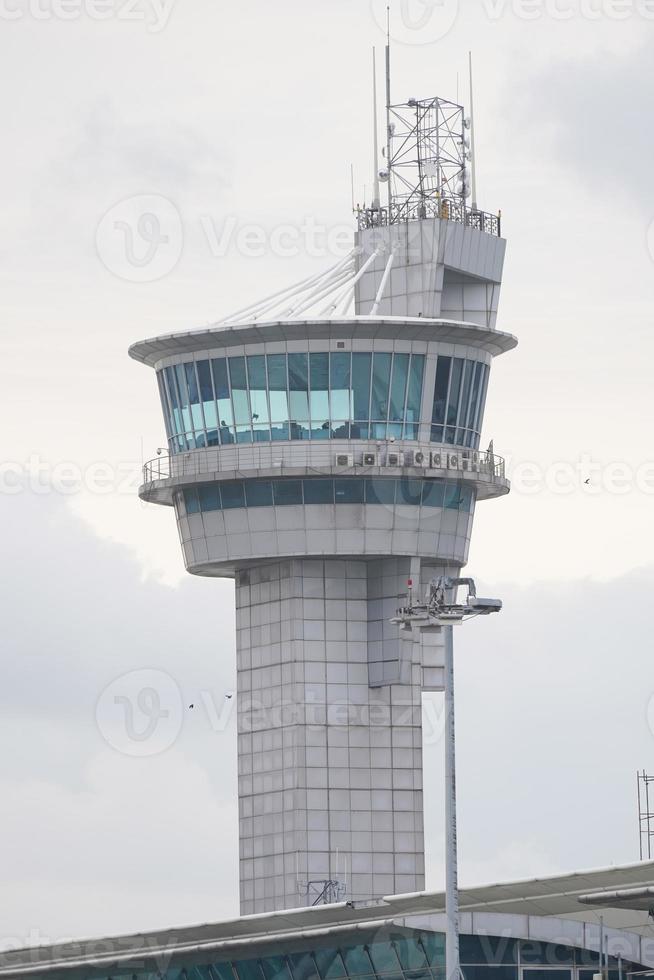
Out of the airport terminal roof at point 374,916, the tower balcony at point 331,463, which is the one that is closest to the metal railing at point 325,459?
the tower balcony at point 331,463

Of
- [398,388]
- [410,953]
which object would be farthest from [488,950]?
[398,388]

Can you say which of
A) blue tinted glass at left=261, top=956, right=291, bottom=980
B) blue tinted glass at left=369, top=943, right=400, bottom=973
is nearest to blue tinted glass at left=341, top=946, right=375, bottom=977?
blue tinted glass at left=369, top=943, right=400, bottom=973

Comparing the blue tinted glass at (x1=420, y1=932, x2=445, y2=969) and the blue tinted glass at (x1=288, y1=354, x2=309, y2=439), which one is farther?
the blue tinted glass at (x1=288, y1=354, x2=309, y2=439)

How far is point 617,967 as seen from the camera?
71.4m

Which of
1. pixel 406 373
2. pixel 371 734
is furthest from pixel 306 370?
pixel 371 734

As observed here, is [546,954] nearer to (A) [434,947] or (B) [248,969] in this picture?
(A) [434,947]

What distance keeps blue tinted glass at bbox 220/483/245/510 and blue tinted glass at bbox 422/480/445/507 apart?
25.7 feet

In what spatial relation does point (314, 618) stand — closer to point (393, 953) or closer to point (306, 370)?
point (306, 370)

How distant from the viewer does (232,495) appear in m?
108

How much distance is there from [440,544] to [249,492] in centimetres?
870

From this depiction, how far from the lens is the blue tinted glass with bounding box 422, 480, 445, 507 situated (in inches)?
4267

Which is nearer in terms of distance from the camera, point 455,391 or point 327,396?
point 327,396

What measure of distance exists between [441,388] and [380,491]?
5484 millimetres

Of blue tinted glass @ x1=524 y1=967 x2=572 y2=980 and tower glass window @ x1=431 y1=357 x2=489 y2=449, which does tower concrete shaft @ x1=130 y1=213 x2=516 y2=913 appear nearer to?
tower glass window @ x1=431 y1=357 x2=489 y2=449
